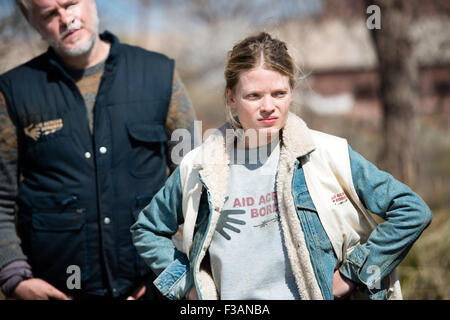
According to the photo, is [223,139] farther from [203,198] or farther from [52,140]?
[52,140]

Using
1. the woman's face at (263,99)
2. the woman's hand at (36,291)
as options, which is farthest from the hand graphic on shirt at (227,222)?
the woman's hand at (36,291)

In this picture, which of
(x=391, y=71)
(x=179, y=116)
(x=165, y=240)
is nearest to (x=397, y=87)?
(x=391, y=71)

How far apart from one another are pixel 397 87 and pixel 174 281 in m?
4.70

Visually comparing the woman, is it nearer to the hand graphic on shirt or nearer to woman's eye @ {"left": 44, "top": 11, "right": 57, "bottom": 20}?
the hand graphic on shirt

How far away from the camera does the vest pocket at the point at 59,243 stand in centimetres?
238

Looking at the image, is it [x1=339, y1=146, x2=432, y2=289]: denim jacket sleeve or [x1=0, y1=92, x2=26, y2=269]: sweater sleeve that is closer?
[x1=339, y1=146, x2=432, y2=289]: denim jacket sleeve

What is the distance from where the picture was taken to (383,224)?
6.21ft

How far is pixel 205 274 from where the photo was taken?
1959mm

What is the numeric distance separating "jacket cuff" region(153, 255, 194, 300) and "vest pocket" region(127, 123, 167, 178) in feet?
2.06

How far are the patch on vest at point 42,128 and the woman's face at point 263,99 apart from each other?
1.02 meters

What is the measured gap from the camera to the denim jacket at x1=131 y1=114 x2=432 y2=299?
1872 mm

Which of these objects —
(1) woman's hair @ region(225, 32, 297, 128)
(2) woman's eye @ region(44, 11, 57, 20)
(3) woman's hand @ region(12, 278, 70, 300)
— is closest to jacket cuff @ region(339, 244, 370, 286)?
(1) woman's hair @ region(225, 32, 297, 128)

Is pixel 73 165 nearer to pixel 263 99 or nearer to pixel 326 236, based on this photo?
pixel 263 99

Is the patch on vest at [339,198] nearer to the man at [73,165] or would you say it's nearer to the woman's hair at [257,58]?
the woman's hair at [257,58]
